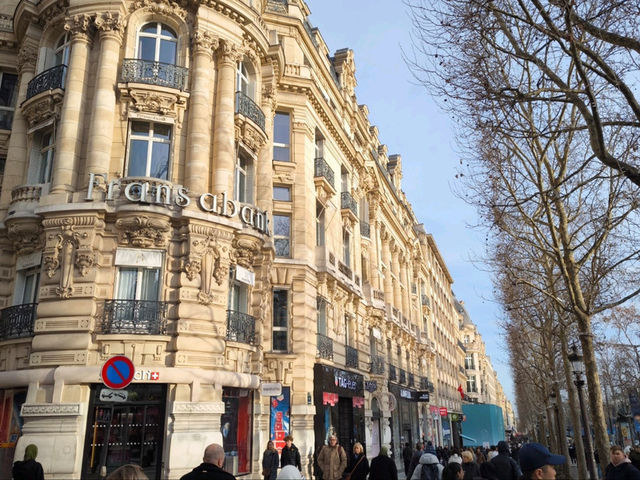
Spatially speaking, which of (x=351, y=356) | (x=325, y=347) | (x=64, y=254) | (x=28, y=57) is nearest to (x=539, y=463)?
(x=64, y=254)

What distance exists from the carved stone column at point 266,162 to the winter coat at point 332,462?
9.63 metres

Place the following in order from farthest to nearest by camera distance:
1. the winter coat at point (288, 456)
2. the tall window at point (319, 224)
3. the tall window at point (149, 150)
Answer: the tall window at point (319, 224) → the tall window at point (149, 150) → the winter coat at point (288, 456)

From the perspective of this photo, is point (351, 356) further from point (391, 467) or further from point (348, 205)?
point (391, 467)

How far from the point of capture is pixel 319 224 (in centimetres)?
2488

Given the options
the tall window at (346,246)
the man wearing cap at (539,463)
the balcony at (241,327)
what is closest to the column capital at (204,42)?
the balcony at (241,327)

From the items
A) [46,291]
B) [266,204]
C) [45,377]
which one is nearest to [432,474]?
[45,377]

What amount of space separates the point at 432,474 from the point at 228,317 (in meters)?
8.59

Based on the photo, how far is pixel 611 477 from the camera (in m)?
8.34

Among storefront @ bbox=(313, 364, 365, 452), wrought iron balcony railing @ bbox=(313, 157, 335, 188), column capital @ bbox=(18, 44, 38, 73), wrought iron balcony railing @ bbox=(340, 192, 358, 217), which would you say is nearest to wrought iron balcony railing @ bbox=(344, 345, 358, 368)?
storefront @ bbox=(313, 364, 365, 452)

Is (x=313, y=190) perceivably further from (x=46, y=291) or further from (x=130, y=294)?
(x=46, y=291)

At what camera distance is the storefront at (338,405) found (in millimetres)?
20688

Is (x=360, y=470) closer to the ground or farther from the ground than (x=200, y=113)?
closer to the ground

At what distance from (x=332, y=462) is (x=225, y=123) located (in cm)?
1057

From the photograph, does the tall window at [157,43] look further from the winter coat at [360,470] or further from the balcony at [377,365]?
the balcony at [377,365]
